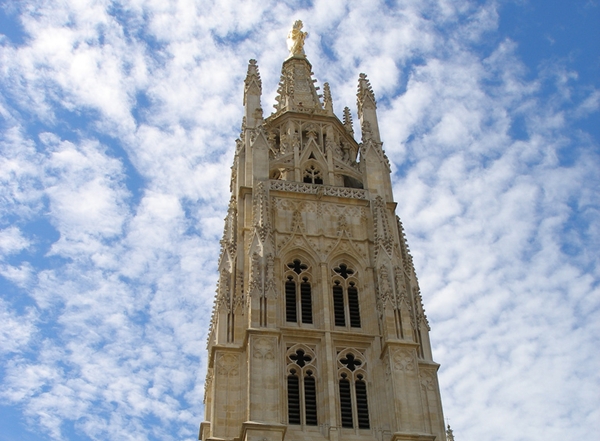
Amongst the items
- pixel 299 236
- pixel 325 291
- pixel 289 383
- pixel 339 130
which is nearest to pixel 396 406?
pixel 289 383

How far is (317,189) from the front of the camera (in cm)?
4041

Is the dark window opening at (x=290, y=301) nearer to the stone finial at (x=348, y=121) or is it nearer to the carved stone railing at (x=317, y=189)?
the carved stone railing at (x=317, y=189)

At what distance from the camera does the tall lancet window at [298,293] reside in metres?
35.8

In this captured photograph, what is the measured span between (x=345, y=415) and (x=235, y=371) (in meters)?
4.31

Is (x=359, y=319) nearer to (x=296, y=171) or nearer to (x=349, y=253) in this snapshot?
(x=349, y=253)

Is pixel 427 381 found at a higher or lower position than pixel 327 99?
lower

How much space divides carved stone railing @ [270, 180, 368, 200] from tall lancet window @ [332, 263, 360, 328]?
3.88 m

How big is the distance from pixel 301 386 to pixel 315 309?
378cm

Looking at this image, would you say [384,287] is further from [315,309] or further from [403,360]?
[403,360]

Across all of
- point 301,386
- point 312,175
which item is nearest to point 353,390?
point 301,386

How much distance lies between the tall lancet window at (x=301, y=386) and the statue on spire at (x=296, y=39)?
2431 cm

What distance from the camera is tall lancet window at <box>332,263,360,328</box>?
35969 mm

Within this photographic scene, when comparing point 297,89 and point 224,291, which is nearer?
point 224,291

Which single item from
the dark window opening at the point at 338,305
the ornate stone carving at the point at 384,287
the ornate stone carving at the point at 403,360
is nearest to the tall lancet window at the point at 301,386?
the dark window opening at the point at 338,305
